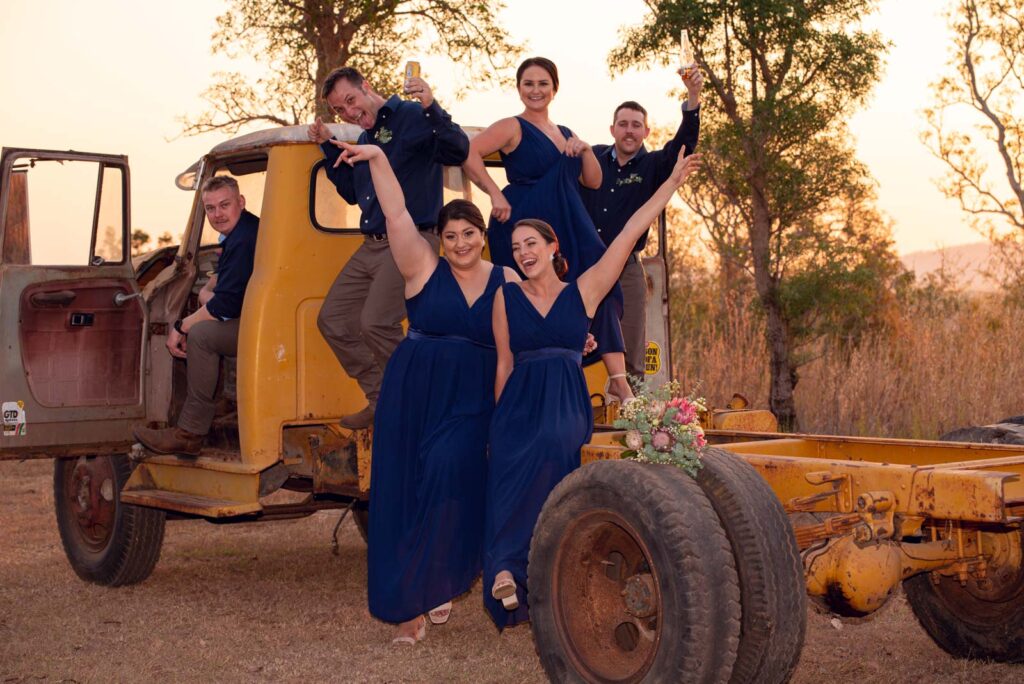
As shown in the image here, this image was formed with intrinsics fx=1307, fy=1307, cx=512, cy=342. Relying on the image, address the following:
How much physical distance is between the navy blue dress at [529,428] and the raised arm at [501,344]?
6 centimetres

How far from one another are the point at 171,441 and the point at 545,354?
2682 mm

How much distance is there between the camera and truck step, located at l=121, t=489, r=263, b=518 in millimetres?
6457

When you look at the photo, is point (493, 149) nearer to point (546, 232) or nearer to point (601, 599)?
point (546, 232)

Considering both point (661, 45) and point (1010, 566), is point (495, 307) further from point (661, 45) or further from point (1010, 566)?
point (661, 45)

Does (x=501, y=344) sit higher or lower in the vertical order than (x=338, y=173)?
lower

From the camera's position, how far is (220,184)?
271 inches

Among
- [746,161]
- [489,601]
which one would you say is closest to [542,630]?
[489,601]

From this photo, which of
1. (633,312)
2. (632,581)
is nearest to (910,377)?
(633,312)

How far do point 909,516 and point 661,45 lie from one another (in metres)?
12.5

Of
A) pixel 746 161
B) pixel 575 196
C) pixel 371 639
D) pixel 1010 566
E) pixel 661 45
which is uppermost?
pixel 661 45

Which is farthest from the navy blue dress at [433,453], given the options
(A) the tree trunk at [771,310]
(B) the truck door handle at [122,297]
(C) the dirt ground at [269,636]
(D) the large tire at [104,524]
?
(A) the tree trunk at [771,310]

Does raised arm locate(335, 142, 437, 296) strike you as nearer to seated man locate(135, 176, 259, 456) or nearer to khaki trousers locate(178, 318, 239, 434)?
seated man locate(135, 176, 259, 456)

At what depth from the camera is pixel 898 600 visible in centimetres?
669

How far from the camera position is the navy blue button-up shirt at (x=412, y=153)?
617 centimetres
